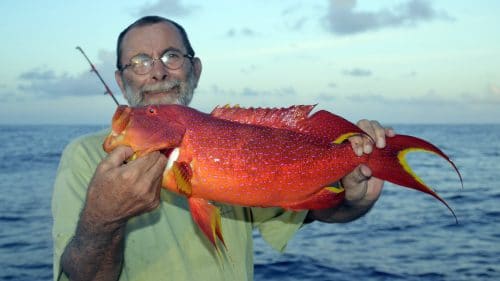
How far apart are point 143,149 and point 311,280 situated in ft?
22.5

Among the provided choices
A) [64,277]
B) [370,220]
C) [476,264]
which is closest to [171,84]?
[64,277]

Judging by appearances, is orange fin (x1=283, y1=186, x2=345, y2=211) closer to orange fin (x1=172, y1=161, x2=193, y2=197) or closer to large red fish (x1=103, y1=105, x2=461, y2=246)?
large red fish (x1=103, y1=105, x2=461, y2=246)

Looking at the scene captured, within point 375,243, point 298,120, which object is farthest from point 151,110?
point 375,243

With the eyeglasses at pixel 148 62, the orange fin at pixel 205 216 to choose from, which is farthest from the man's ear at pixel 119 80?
the orange fin at pixel 205 216

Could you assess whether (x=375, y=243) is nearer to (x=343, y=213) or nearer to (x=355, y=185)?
(x=343, y=213)

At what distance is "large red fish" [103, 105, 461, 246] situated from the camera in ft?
7.95

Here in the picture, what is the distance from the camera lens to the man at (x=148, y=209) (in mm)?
2559

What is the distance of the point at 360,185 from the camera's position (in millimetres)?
3303

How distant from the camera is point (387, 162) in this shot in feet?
8.84

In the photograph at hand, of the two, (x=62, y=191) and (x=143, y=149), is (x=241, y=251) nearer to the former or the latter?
(x=62, y=191)

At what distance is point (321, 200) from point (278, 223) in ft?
4.37

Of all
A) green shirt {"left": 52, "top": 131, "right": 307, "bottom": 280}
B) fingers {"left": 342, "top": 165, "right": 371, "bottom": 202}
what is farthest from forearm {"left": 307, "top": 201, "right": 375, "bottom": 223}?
green shirt {"left": 52, "top": 131, "right": 307, "bottom": 280}

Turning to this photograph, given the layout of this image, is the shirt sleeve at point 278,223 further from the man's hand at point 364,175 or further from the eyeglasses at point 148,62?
the eyeglasses at point 148,62

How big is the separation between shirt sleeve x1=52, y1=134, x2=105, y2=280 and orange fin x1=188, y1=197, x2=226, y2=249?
2.79 feet
